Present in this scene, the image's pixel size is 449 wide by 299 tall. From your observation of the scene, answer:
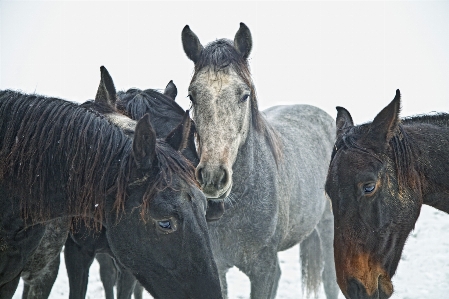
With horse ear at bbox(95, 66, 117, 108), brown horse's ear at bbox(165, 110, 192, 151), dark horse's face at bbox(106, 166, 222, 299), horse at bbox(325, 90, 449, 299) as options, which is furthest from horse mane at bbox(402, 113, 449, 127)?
horse ear at bbox(95, 66, 117, 108)

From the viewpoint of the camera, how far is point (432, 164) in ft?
11.9

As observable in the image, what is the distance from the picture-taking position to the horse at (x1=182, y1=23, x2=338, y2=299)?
4426 millimetres

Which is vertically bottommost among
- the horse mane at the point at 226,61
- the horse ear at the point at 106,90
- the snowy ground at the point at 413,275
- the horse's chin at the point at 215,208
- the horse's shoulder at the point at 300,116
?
the snowy ground at the point at 413,275

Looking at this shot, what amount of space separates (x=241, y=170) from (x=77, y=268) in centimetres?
182

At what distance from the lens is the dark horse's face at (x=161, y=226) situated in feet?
10.1

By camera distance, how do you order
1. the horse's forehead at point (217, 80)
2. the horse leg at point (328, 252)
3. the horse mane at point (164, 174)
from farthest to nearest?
the horse leg at point (328, 252)
the horse's forehead at point (217, 80)
the horse mane at point (164, 174)

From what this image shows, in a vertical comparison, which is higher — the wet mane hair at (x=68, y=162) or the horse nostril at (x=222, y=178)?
the wet mane hair at (x=68, y=162)

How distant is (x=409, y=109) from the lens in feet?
71.6

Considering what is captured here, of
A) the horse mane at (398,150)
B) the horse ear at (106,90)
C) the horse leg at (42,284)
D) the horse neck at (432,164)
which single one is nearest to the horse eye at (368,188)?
the horse mane at (398,150)

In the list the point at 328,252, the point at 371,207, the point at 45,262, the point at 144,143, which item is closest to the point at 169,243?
the point at 144,143

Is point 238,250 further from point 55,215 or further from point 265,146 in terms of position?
point 55,215

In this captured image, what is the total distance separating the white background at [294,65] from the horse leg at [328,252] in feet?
1.87

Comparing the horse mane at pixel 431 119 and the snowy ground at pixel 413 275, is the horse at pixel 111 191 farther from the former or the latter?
the snowy ground at pixel 413 275

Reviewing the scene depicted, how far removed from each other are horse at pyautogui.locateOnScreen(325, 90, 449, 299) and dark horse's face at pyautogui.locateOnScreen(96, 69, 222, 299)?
93cm
